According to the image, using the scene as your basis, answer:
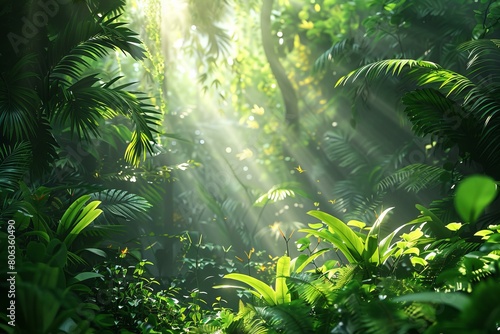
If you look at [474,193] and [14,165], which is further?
[14,165]

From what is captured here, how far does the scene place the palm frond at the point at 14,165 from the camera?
3.45m

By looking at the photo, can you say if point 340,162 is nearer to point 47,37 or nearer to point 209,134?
point 209,134

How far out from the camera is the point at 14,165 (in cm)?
351

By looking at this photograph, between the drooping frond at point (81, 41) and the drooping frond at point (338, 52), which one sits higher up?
the drooping frond at point (338, 52)

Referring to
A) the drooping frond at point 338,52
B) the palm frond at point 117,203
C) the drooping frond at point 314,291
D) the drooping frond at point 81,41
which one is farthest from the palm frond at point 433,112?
the drooping frond at point 338,52

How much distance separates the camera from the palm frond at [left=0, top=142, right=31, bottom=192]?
3.45 meters

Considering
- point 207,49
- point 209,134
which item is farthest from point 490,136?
point 209,134

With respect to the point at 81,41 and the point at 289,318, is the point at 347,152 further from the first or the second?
the point at 289,318

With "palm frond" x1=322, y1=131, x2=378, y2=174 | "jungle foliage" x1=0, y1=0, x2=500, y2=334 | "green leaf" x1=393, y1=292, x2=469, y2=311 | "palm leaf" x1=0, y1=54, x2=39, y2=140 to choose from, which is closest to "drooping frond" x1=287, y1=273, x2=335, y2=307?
"jungle foliage" x1=0, y1=0, x2=500, y2=334

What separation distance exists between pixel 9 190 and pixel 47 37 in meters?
1.44

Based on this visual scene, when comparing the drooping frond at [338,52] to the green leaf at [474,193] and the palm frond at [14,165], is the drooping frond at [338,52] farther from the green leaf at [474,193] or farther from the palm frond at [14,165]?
the green leaf at [474,193]

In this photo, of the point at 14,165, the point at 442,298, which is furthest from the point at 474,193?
the point at 14,165

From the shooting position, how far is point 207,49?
762cm

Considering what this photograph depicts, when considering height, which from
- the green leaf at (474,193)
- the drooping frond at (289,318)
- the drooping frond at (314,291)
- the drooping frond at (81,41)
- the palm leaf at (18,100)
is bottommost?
the drooping frond at (289,318)
